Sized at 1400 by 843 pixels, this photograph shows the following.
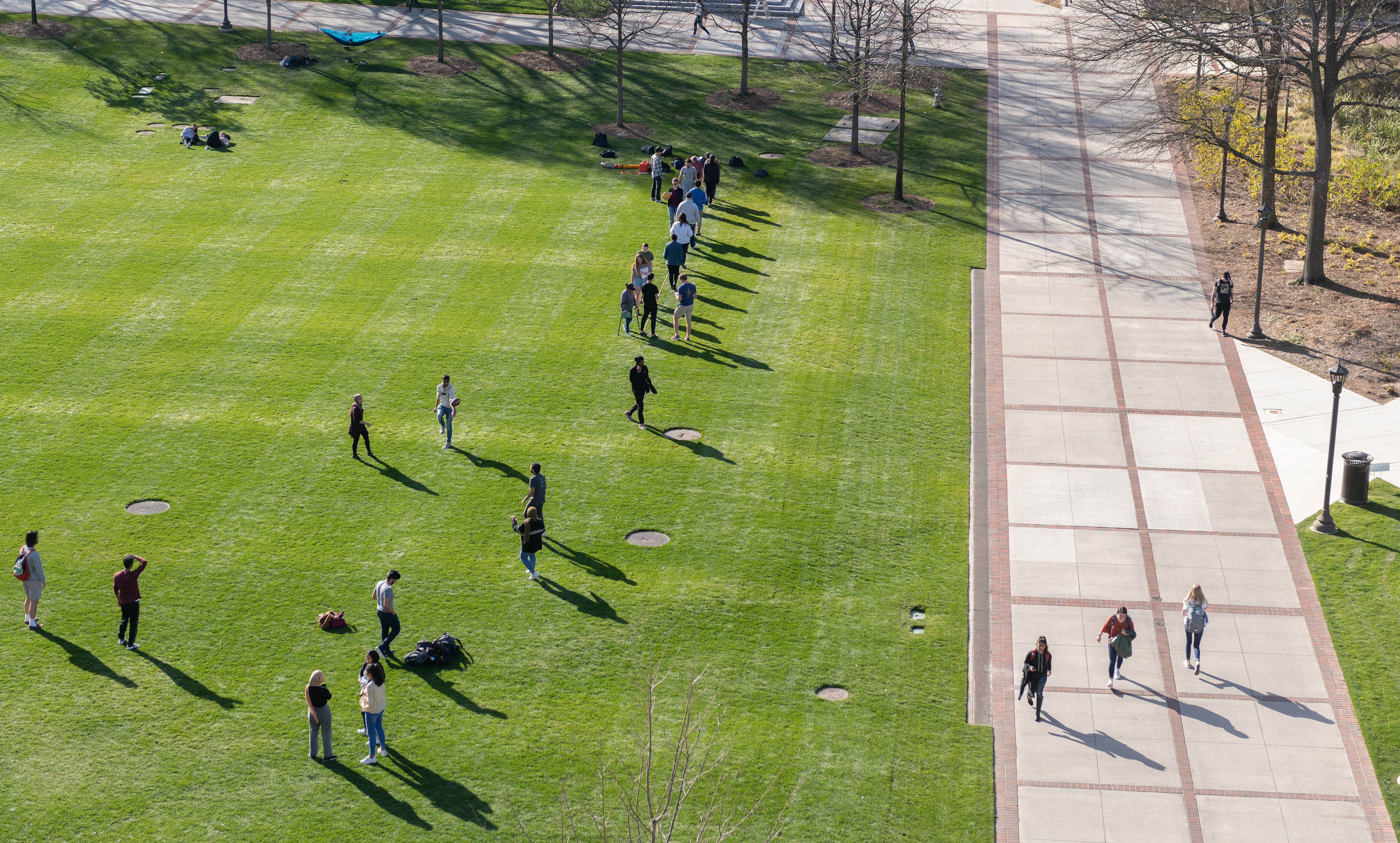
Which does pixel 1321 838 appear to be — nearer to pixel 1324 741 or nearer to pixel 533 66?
pixel 1324 741

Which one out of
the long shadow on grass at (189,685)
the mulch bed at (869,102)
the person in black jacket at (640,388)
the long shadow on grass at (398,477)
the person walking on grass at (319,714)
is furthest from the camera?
the mulch bed at (869,102)

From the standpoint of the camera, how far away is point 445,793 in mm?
18594

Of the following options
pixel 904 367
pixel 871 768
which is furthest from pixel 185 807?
pixel 904 367

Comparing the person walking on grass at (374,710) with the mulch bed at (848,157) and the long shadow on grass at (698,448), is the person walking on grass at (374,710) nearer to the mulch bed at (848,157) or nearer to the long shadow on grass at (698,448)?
the long shadow on grass at (698,448)

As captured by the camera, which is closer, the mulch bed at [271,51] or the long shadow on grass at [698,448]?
the long shadow on grass at [698,448]

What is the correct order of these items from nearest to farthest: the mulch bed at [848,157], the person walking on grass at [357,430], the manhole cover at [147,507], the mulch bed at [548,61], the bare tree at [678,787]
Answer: the bare tree at [678,787], the manhole cover at [147,507], the person walking on grass at [357,430], the mulch bed at [848,157], the mulch bed at [548,61]

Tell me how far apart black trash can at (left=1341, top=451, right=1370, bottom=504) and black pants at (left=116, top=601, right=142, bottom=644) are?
866 inches

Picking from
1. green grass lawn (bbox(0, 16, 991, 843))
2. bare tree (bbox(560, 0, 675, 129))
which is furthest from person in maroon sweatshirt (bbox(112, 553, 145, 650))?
bare tree (bbox(560, 0, 675, 129))

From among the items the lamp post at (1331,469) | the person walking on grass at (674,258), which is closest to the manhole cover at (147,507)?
the person walking on grass at (674,258)

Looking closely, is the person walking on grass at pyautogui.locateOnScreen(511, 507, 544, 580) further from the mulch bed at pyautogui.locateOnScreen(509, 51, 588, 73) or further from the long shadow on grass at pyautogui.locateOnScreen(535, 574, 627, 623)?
the mulch bed at pyautogui.locateOnScreen(509, 51, 588, 73)

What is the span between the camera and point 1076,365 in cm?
3209

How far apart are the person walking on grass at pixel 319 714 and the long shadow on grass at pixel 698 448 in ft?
33.5

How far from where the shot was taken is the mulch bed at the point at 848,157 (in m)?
44.4

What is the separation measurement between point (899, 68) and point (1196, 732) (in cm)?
2818
